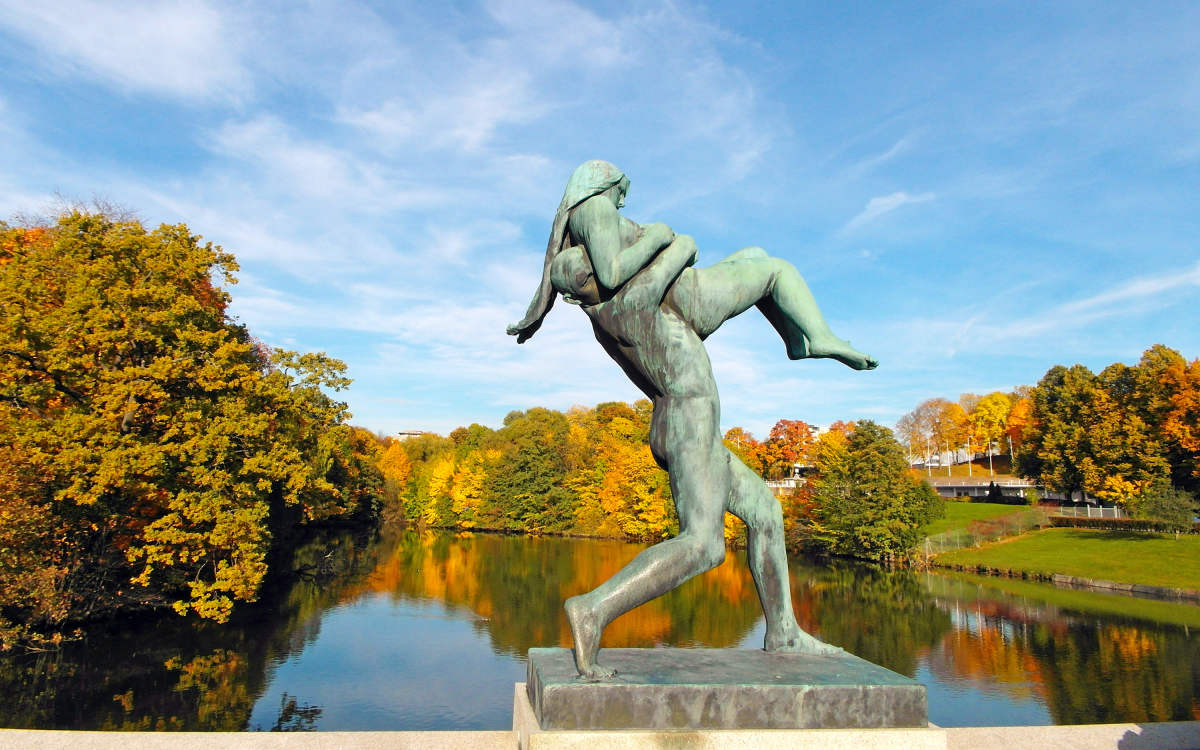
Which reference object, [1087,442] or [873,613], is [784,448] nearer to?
[1087,442]

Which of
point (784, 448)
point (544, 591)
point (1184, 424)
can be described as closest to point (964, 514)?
point (1184, 424)

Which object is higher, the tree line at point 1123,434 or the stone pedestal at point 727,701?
the tree line at point 1123,434

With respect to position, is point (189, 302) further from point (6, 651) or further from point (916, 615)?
point (916, 615)

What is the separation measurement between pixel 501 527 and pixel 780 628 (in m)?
53.7

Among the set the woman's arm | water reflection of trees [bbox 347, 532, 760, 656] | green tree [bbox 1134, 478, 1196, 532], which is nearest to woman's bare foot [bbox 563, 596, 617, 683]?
the woman's arm

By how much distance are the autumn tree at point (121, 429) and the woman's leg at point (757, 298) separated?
1462cm

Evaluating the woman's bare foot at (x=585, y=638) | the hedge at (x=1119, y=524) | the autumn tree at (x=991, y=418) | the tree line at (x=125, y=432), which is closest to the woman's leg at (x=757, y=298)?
the woman's bare foot at (x=585, y=638)

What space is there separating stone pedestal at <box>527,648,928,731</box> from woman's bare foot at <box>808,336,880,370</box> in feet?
5.19

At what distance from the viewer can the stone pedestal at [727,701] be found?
332cm

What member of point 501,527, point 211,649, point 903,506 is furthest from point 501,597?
point 501,527

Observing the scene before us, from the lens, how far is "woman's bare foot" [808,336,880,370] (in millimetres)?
4176

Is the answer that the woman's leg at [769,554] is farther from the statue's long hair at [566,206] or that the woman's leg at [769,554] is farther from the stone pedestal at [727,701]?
the statue's long hair at [566,206]

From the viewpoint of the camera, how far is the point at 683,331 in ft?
13.4

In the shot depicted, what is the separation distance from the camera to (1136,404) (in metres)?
39.2
